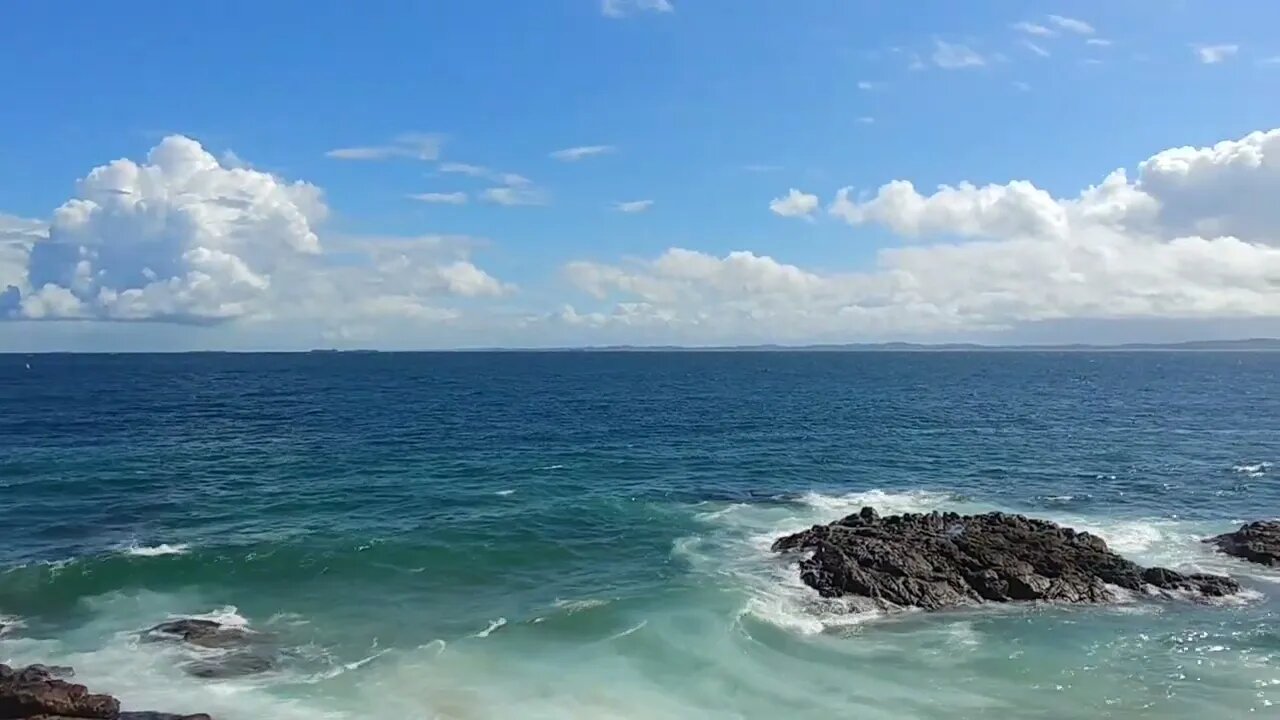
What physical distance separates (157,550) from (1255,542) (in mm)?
57242

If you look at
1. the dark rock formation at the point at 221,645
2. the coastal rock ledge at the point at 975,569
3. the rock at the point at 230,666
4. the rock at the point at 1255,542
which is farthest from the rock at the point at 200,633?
the rock at the point at 1255,542

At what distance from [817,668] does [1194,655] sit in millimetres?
14171

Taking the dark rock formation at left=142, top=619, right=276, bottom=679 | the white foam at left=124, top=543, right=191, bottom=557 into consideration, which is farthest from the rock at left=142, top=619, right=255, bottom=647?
the white foam at left=124, top=543, right=191, bottom=557

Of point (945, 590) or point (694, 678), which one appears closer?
point (694, 678)

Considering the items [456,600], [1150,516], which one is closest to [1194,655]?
[1150,516]

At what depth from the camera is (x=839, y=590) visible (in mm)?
40562

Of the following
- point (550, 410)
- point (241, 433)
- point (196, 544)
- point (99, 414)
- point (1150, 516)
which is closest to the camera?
A: point (196, 544)

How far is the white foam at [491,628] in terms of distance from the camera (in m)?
36.8

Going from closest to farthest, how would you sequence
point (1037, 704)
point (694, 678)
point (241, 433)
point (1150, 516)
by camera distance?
point (1037, 704) → point (694, 678) → point (1150, 516) → point (241, 433)

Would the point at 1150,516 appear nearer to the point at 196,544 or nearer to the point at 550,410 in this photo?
the point at 196,544

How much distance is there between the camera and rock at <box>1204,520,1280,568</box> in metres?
45.4

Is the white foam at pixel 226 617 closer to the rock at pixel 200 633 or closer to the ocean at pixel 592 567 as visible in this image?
the ocean at pixel 592 567

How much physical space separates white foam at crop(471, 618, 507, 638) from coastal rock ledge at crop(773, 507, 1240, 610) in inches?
556

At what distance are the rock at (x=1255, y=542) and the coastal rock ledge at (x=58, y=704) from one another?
4768 centimetres
